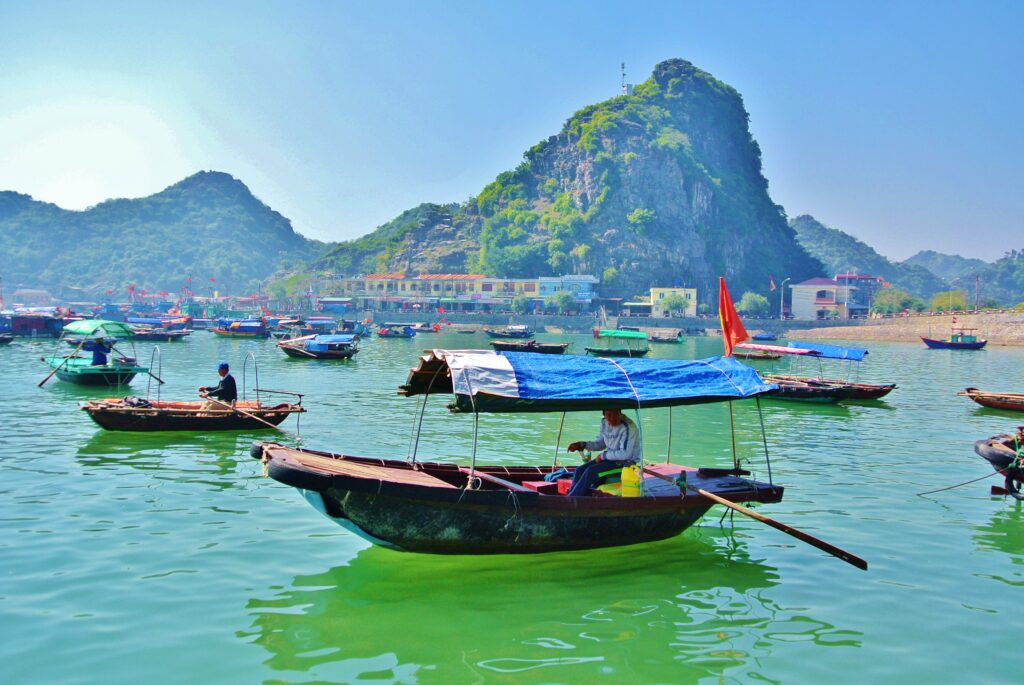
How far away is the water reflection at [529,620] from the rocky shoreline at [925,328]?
91.7 m

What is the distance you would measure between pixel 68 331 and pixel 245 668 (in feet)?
90.2

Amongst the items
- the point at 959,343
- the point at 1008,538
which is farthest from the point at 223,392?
the point at 959,343

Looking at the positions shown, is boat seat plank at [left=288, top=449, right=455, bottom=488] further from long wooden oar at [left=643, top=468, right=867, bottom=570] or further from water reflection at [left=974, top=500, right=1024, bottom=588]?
water reflection at [left=974, top=500, right=1024, bottom=588]

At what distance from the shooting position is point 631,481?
1128 cm

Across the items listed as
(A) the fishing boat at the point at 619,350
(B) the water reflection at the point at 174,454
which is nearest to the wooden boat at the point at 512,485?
(B) the water reflection at the point at 174,454

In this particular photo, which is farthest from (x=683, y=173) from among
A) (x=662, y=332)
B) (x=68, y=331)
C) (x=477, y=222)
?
(x=68, y=331)

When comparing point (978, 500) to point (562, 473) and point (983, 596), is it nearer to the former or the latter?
point (983, 596)

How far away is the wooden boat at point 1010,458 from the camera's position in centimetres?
1419

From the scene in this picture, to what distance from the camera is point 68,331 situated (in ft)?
101

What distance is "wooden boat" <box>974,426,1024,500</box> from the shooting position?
14.2 metres

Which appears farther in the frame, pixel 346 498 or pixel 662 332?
pixel 662 332

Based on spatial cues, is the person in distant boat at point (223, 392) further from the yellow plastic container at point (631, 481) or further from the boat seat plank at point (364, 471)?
the yellow plastic container at point (631, 481)

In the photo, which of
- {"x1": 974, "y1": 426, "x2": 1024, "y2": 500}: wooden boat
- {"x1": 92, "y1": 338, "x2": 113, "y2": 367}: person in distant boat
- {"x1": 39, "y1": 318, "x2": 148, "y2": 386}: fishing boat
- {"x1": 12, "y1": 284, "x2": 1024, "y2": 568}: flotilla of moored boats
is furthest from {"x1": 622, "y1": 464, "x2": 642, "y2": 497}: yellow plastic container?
{"x1": 92, "y1": 338, "x2": 113, "y2": 367}: person in distant boat

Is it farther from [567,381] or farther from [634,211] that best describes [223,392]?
[634,211]
